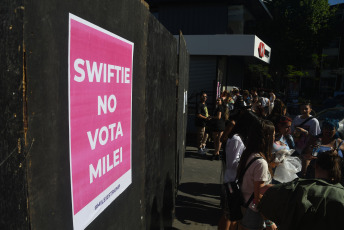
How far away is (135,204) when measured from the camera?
2.19m

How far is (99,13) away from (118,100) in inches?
19.7

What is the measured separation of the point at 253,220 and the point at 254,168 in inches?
22.3

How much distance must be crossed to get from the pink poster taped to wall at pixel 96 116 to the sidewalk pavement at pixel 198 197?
118 inches

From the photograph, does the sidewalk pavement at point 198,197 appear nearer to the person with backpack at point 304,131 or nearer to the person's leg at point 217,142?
the person's leg at point 217,142

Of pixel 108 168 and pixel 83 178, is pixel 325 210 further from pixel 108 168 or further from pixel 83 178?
pixel 83 178

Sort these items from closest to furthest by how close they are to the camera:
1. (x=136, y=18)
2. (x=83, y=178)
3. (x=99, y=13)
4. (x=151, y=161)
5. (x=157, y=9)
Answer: (x=83, y=178)
(x=99, y=13)
(x=136, y=18)
(x=151, y=161)
(x=157, y=9)

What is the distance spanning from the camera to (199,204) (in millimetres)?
5195

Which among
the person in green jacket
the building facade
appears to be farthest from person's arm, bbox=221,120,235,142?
the building facade

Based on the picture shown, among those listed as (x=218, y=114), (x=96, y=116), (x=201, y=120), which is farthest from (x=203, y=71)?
(x=96, y=116)

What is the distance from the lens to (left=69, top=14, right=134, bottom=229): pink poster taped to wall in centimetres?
124

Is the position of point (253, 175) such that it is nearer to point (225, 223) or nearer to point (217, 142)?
point (225, 223)

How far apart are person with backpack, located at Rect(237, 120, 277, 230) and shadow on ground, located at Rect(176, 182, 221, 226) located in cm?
167

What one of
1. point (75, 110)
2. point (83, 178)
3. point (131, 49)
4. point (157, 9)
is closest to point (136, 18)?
point (131, 49)

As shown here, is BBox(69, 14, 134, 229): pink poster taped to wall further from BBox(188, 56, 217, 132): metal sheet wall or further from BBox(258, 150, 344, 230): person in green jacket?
BBox(188, 56, 217, 132): metal sheet wall
